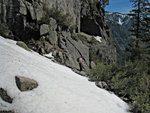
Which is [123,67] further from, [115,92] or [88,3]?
[88,3]

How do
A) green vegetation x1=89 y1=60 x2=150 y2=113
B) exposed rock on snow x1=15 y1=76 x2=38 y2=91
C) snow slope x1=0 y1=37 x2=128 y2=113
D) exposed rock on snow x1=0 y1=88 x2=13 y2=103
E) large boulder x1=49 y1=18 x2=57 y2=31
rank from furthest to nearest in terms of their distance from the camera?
large boulder x1=49 y1=18 x2=57 y2=31 → green vegetation x1=89 y1=60 x2=150 y2=113 → exposed rock on snow x1=15 y1=76 x2=38 y2=91 → snow slope x1=0 y1=37 x2=128 y2=113 → exposed rock on snow x1=0 y1=88 x2=13 y2=103

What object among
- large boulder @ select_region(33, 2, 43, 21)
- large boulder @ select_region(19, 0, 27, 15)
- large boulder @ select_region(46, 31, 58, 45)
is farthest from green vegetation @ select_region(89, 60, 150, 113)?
large boulder @ select_region(19, 0, 27, 15)

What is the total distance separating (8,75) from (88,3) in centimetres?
2938

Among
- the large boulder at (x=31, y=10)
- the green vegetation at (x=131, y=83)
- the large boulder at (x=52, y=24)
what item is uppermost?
the large boulder at (x=31, y=10)

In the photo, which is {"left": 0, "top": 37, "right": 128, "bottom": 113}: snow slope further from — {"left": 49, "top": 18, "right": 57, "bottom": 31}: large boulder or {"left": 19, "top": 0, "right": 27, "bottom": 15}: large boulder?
{"left": 49, "top": 18, "right": 57, "bottom": 31}: large boulder

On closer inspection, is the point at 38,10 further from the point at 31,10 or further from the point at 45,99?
the point at 45,99

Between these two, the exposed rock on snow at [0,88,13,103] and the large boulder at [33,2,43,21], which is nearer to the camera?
the exposed rock on snow at [0,88,13,103]

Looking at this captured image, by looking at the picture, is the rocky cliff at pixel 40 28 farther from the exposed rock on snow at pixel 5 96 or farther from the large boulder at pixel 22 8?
the exposed rock on snow at pixel 5 96

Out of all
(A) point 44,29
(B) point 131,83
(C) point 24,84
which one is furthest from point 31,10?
(B) point 131,83

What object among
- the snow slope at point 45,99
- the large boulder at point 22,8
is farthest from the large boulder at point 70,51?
the snow slope at point 45,99

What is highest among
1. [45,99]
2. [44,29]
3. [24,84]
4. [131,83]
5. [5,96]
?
[44,29]

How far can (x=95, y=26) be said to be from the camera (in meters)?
28.5

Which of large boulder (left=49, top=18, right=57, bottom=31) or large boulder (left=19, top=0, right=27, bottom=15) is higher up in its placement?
large boulder (left=19, top=0, right=27, bottom=15)

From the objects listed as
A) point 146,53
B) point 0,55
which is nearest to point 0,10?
point 0,55
